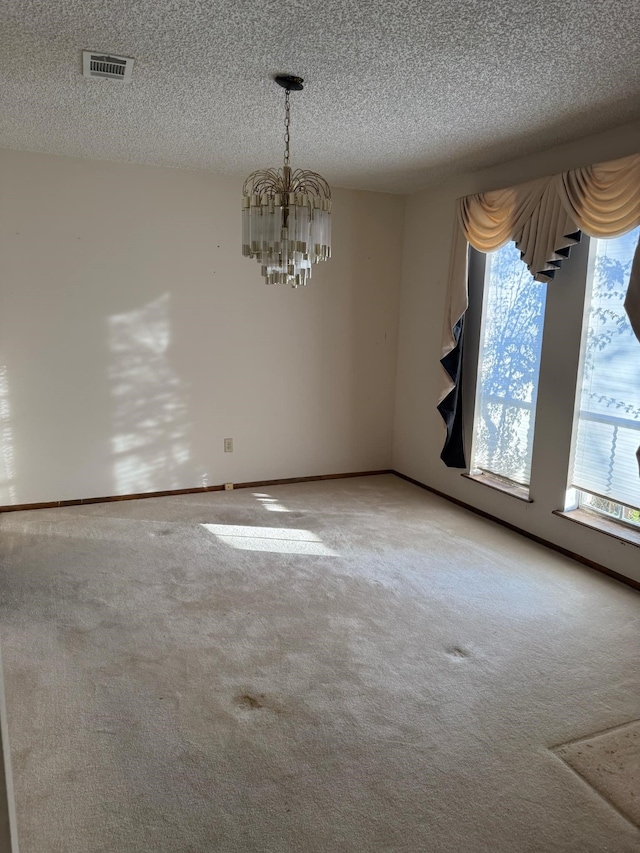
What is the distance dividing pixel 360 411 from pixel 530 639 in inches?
121

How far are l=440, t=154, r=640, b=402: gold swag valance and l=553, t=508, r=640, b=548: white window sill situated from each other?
1119 millimetres

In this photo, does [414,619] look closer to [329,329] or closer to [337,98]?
[337,98]

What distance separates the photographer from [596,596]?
3357 mm

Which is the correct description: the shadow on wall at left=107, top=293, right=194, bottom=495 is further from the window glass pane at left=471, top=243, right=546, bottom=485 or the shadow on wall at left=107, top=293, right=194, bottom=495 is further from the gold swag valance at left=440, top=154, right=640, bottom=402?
the window glass pane at left=471, top=243, right=546, bottom=485

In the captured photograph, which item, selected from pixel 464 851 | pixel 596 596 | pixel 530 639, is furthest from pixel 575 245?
pixel 464 851

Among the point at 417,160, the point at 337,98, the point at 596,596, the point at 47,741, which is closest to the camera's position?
the point at 47,741

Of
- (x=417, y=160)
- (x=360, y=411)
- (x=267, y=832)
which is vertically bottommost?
(x=267, y=832)

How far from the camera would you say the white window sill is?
3.52 metres

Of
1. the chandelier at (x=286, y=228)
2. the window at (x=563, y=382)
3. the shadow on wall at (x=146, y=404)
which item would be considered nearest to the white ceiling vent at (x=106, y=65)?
the chandelier at (x=286, y=228)

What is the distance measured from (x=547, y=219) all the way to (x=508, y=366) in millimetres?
1028

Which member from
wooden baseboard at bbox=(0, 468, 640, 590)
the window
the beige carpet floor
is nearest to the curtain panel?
the window

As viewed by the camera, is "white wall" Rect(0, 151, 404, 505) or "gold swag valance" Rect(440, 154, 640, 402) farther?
"white wall" Rect(0, 151, 404, 505)

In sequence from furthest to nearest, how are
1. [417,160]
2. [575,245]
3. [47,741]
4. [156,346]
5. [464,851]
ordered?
[156,346]
[417,160]
[575,245]
[47,741]
[464,851]

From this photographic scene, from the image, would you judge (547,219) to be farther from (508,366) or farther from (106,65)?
(106,65)
